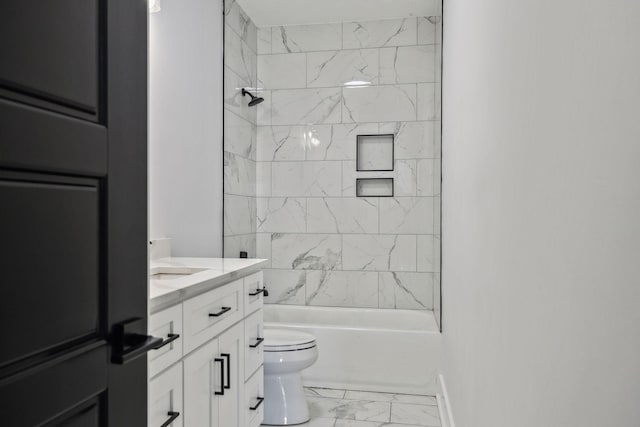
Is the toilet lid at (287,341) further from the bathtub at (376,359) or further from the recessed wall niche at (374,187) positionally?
the recessed wall niche at (374,187)

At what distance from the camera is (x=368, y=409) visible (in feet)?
9.87

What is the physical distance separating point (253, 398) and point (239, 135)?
6.42ft

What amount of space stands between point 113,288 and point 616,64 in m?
0.88

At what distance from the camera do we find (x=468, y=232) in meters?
1.78

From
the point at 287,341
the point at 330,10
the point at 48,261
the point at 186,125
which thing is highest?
the point at 330,10

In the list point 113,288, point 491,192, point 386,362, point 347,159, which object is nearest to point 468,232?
point 491,192

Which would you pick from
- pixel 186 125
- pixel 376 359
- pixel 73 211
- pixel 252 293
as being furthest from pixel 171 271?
pixel 376 359

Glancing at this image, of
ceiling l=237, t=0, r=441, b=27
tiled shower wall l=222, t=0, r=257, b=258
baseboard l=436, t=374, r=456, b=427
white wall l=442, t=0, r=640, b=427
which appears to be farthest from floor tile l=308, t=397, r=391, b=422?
ceiling l=237, t=0, r=441, b=27

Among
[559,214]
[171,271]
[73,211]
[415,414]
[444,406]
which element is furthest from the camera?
[415,414]

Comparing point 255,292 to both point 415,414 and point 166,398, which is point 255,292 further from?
point 415,414

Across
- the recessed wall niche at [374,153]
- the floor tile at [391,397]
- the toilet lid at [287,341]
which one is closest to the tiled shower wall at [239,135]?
the toilet lid at [287,341]

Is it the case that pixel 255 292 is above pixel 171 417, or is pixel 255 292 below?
above

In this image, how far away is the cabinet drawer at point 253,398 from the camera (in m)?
2.14

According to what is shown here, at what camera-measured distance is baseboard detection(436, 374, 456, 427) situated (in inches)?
94.4
